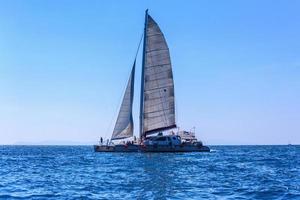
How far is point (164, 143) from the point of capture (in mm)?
86250

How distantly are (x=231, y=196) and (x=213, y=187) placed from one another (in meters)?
4.62

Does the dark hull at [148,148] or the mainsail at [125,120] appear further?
the mainsail at [125,120]

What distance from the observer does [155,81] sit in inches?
3499

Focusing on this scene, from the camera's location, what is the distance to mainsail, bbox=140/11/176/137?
291 ft

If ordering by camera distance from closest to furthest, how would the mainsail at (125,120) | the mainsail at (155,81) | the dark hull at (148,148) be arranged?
the dark hull at (148,148) → the mainsail at (125,120) → the mainsail at (155,81)

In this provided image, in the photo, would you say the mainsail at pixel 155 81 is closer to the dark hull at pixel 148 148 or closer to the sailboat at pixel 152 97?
the sailboat at pixel 152 97

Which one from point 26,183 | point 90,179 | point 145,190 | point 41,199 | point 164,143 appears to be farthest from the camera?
point 164,143

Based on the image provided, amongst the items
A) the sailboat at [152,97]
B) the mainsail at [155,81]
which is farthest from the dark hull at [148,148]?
the mainsail at [155,81]

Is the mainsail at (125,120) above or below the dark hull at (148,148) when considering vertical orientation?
above

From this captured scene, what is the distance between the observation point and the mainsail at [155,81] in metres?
88.6

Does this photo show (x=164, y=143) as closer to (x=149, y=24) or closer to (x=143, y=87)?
(x=143, y=87)

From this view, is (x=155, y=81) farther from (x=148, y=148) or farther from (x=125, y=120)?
(x=148, y=148)

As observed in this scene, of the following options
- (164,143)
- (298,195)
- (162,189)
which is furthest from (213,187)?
(164,143)

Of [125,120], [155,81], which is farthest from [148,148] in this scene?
[155,81]
